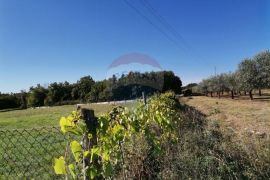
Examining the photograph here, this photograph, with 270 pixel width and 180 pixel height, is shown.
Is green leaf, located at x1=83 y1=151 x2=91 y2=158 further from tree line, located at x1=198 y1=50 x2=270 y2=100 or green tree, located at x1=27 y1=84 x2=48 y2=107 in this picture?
green tree, located at x1=27 y1=84 x2=48 y2=107

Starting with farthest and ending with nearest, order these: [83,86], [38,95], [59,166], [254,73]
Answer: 1. [38,95]
2. [83,86]
3. [254,73]
4. [59,166]

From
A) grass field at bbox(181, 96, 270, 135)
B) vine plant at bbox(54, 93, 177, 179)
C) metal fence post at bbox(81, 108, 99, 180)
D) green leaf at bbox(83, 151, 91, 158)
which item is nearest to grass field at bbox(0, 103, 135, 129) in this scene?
vine plant at bbox(54, 93, 177, 179)

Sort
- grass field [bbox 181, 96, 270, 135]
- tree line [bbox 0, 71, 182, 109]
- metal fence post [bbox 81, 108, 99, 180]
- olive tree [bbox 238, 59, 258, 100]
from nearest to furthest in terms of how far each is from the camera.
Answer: metal fence post [bbox 81, 108, 99, 180] < grass field [bbox 181, 96, 270, 135] < olive tree [bbox 238, 59, 258, 100] < tree line [bbox 0, 71, 182, 109]

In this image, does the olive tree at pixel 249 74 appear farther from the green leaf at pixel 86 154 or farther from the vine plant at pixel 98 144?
the green leaf at pixel 86 154

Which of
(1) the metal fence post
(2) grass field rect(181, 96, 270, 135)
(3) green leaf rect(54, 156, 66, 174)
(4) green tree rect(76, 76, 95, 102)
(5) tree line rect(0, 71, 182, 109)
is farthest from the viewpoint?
(4) green tree rect(76, 76, 95, 102)

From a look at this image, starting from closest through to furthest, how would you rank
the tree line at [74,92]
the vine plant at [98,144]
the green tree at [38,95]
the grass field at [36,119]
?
the vine plant at [98,144] < the grass field at [36,119] < the tree line at [74,92] < the green tree at [38,95]

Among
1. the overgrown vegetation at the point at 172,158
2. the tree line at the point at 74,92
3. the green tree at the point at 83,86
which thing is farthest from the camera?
the green tree at the point at 83,86

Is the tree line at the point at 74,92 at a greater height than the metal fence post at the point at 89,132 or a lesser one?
greater

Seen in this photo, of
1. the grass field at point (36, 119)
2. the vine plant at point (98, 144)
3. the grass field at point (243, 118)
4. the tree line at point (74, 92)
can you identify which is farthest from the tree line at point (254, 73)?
the vine plant at point (98, 144)

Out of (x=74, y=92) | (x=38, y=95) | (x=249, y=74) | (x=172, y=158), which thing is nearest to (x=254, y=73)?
(x=249, y=74)

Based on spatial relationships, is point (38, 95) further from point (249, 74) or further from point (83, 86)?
point (249, 74)

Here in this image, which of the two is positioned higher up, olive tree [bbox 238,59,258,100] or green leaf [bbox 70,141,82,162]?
olive tree [bbox 238,59,258,100]

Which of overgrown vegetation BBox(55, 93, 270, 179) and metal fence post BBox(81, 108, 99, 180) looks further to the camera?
overgrown vegetation BBox(55, 93, 270, 179)

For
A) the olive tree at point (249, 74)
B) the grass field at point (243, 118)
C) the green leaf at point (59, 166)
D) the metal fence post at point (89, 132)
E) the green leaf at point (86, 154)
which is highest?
the olive tree at point (249, 74)
